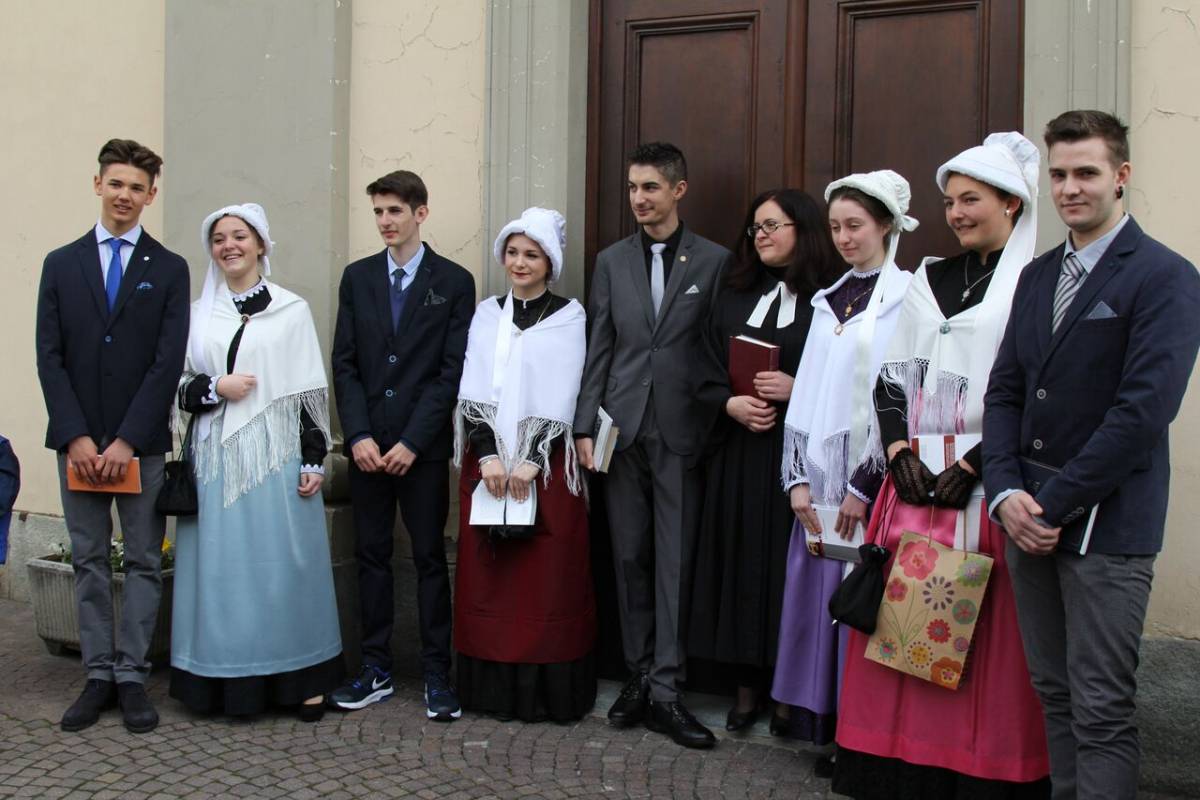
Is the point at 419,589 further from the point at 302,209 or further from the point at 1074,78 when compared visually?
the point at 1074,78

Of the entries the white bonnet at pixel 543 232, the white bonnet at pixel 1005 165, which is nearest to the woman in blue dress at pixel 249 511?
the white bonnet at pixel 543 232

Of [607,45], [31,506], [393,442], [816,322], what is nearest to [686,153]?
[607,45]

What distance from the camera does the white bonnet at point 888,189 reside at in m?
3.98

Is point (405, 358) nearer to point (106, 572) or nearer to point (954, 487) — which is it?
point (106, 572)

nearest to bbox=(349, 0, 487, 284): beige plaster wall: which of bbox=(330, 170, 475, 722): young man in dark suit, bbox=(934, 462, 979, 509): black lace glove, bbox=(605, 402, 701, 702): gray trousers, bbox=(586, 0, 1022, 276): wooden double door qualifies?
bbox=(330, 170, 475, 722): young man in dark suit

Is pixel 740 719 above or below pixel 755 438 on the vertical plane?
below

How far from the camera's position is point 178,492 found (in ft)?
15.0

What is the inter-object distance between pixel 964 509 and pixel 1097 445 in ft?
2.07

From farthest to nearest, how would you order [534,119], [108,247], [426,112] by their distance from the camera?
1. [426,112]
2. [534,119]
3. [108,247]

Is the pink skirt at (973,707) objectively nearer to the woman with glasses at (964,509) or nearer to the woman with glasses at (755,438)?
the woman with glasses at (964,509)

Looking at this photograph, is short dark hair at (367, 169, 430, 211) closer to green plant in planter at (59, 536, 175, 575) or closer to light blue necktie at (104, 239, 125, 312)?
light blue necktie at (104, 239, 125, 312)

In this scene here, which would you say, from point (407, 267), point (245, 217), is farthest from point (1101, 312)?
point (245, 217)

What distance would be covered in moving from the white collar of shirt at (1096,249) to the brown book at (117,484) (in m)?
3.36

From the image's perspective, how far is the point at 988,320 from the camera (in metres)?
3.54
